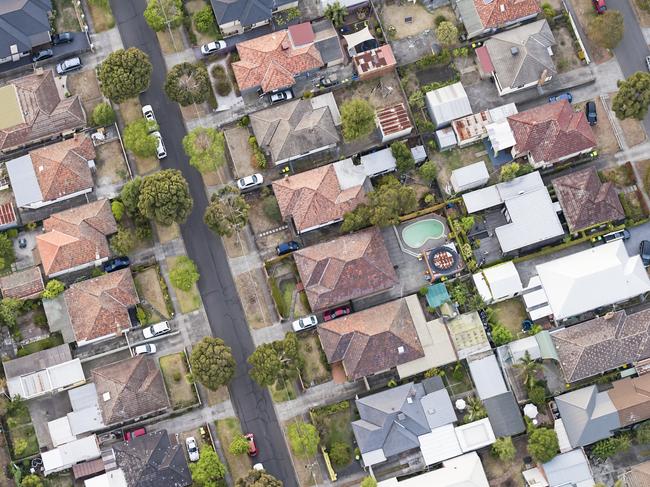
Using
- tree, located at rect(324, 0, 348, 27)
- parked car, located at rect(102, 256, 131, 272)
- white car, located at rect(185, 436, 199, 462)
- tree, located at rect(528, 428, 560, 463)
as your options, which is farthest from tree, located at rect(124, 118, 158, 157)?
tree, located at rect(528, 428, 560, 463)

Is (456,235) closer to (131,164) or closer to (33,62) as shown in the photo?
(131,164)

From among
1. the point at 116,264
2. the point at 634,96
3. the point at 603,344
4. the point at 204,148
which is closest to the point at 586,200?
the point at 634,96

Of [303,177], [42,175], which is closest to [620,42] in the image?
[303,177]

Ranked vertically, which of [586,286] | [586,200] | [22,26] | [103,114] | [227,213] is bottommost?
[586,286]

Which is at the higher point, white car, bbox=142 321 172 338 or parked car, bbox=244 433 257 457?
white car, bbox=142 321 172 338

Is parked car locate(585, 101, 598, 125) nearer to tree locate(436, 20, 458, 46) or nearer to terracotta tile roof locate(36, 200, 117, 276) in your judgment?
tree locate(436, 20, 458, 46)

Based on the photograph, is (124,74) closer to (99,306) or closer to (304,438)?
(99,306)
